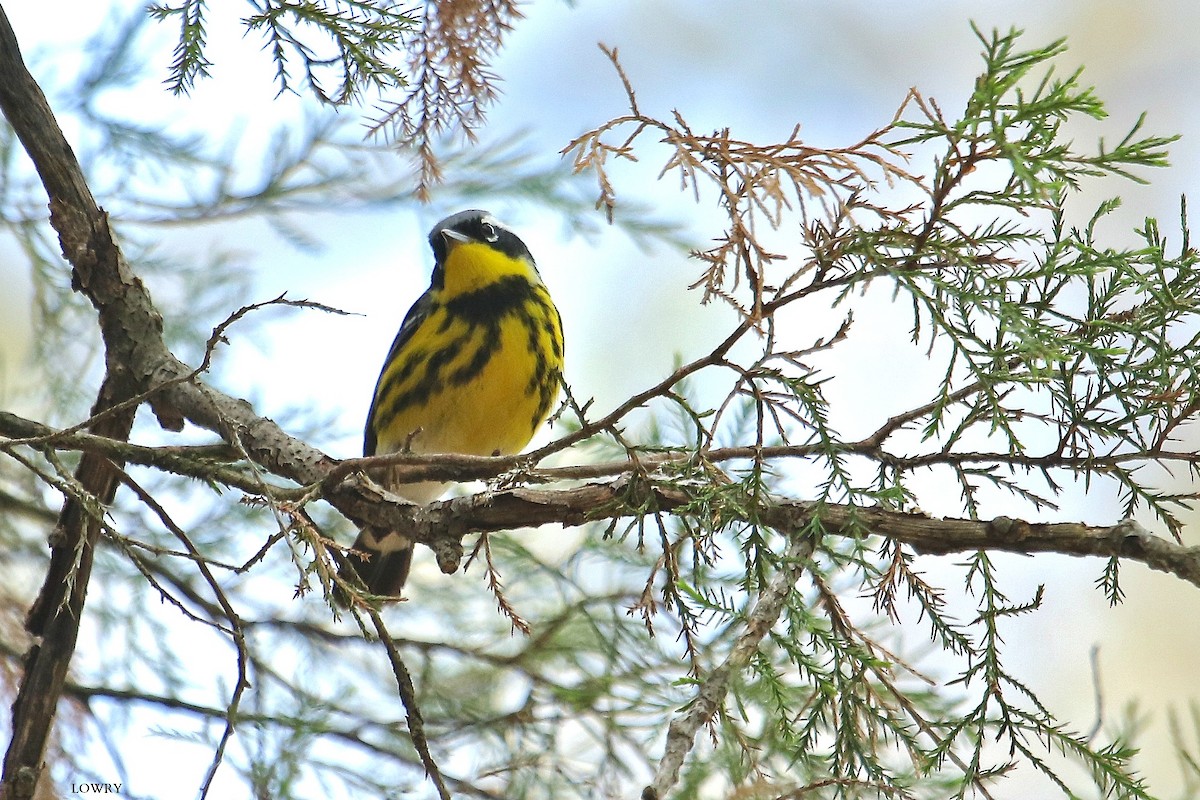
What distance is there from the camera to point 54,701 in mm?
2086

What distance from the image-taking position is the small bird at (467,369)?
10.7 feet

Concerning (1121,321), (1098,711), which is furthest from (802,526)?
(1098,711)

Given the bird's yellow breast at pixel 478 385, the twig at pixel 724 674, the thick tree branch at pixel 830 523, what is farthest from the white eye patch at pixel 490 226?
the twig at pixel 724 674

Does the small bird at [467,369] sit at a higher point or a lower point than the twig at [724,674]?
higher

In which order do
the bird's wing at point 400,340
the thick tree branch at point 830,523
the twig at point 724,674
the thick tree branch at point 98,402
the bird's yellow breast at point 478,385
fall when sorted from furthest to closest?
the bird's wing at point 400,340, the bird's yellow breast at point 478,385, the thick tree branch at point 98,402, the thick tree branch at point 830,523, the twig at point 724,674

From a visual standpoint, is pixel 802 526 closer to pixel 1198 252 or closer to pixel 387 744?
pixel 1198 252

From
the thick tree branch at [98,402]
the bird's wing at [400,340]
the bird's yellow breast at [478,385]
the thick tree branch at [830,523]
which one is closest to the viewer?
the thick tree branch at [830,523]

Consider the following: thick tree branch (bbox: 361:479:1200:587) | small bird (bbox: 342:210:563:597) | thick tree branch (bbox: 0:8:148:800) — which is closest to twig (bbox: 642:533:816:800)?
thick tree branch (bbox: 361:479:1200:587)

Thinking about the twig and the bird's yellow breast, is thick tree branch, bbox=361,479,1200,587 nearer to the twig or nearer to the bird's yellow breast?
the twig

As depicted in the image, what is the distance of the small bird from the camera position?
10.7 feet

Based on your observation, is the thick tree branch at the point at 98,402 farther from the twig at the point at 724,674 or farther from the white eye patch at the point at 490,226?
Answer: the white eye patch at the point at 490,226

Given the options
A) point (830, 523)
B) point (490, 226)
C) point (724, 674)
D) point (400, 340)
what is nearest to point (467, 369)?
point (400, 340)

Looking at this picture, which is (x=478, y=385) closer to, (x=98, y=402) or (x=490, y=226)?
(x=490, y=226)

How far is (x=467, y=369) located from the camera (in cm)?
326
